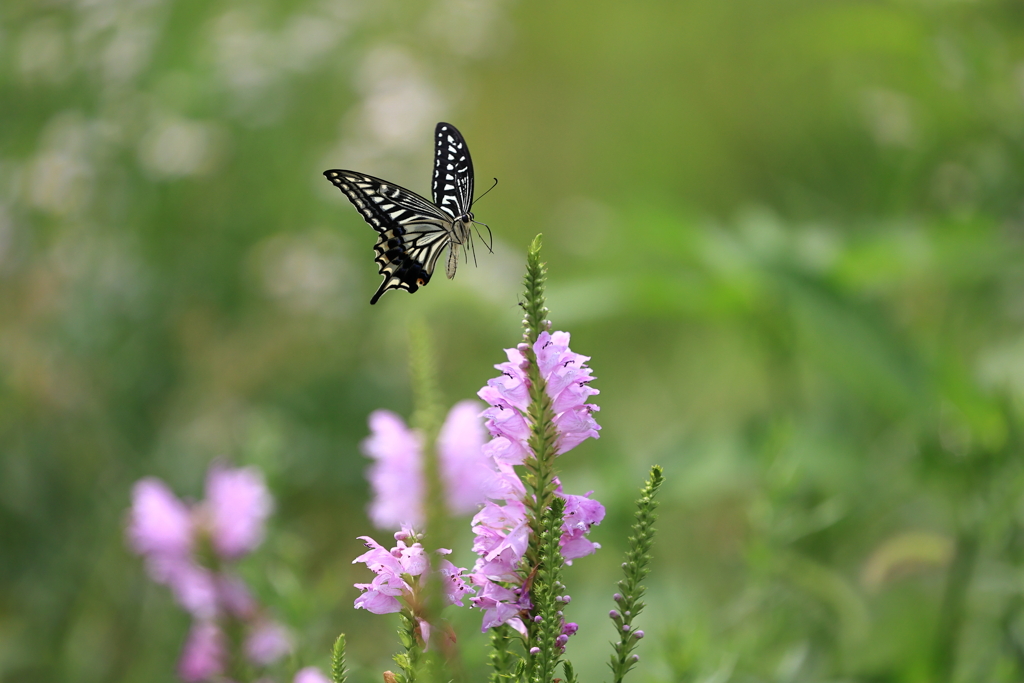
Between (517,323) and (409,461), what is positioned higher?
(517,323)

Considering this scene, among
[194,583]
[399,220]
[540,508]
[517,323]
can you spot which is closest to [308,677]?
[540,508]

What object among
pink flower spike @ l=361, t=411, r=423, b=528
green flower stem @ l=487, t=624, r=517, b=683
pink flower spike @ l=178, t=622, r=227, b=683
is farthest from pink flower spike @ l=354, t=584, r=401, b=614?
pink flower spike @ l=178, t=622, r=227, b=683

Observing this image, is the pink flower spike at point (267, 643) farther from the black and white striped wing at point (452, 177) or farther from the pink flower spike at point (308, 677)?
the black and white striped wing at point (452, 177)

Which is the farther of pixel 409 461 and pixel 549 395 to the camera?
pixel 409 461

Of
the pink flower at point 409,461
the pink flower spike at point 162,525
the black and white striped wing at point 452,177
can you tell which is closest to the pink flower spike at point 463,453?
the pink flower at point 409,461

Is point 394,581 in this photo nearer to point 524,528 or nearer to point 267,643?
point 524,528

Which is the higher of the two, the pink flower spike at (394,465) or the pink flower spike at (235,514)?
the pink flower spike at (235,514)

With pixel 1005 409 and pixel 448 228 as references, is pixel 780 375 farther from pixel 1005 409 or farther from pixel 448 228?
pixel 448 228
